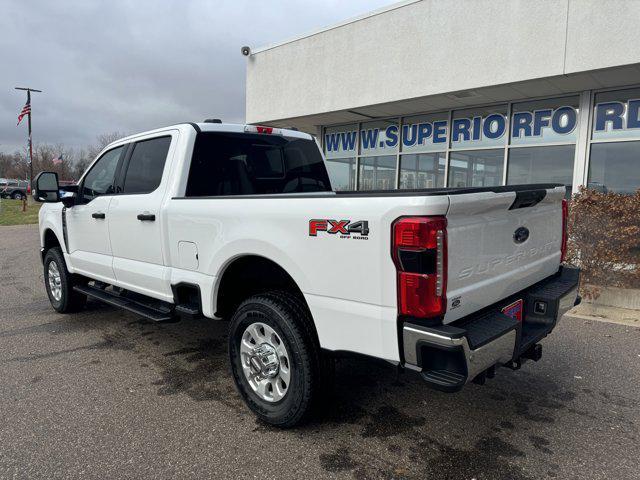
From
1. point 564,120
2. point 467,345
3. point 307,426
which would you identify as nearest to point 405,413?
point 307,426

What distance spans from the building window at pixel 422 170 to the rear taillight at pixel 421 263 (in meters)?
9.46

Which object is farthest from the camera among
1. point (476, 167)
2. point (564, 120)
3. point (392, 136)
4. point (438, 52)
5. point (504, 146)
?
point (392, 136)

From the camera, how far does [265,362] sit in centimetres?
301

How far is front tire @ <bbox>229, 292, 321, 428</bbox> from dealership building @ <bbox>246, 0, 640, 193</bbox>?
440 cm

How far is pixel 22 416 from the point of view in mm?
3174

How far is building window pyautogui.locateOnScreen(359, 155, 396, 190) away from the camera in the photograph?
12.4m

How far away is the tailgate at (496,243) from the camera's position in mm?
2330

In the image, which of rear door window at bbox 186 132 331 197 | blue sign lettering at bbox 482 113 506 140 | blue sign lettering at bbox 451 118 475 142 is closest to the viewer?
rear door window at bbox 186 132 331 197

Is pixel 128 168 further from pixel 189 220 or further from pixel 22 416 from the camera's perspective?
pixel 22 416

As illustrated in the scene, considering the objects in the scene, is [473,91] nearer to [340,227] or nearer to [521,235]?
[521,235]

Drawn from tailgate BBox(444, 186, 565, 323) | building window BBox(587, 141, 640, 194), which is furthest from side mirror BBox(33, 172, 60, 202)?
building window BBox(587, 141, 640, 194)

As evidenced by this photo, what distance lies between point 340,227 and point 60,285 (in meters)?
4.56

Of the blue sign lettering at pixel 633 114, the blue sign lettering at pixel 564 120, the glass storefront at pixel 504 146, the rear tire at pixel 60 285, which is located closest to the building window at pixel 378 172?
the glass storefront at pixel 504 146

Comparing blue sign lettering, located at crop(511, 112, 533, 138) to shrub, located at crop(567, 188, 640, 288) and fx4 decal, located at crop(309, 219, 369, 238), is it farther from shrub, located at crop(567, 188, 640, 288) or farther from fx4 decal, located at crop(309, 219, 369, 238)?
fx4 decal, located at crop(309, 219, 369, 238)
